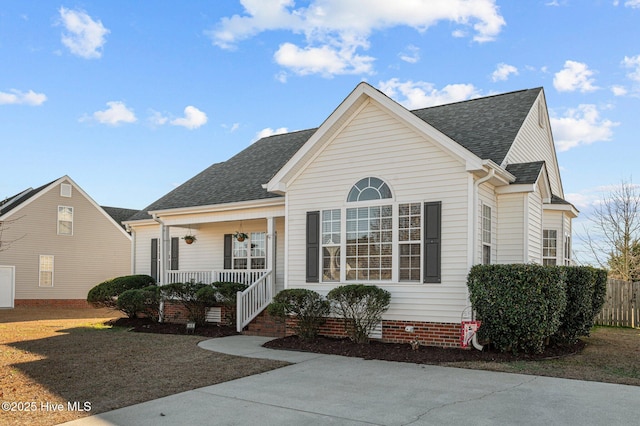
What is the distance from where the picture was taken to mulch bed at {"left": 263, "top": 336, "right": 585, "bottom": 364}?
33.1ft

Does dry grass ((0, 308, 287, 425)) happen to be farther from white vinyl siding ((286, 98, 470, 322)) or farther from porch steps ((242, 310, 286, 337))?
white vinyl siding ((286, 98, 470, 322))

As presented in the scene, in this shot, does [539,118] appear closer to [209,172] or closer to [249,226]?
[249,226]

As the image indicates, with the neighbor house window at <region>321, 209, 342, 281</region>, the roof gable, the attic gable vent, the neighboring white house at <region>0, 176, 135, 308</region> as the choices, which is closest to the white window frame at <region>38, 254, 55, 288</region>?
the neighboring white house at <region>0, 176, 135, 308</region>

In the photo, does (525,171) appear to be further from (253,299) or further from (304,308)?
(253,299)

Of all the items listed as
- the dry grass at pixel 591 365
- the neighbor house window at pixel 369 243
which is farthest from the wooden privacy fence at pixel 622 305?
the neighbor house window at pixel 369 243

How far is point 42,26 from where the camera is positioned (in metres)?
15.4

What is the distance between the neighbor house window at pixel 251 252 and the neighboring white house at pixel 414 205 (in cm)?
106

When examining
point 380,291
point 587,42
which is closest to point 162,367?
point 380,291

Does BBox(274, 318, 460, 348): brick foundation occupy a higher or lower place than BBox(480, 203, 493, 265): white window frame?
lower

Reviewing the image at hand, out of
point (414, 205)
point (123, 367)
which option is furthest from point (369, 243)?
point (123, 367)

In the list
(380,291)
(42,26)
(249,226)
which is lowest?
(380,291)

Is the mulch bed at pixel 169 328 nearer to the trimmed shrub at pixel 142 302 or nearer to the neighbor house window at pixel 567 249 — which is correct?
the trimmed shrub at pixel 142 302

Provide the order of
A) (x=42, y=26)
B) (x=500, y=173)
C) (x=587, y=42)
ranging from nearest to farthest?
(x=500, y=173), (x=587, y=42), (x=42, y=26)

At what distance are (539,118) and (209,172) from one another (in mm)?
11483
